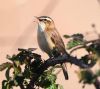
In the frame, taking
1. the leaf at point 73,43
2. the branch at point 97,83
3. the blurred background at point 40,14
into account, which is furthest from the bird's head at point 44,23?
the branch at point 97,83

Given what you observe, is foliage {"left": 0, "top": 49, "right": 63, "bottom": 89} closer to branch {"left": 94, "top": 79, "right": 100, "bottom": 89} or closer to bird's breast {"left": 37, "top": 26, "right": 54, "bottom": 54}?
branch {"left": 94, "top": 79, "right": 100, "bottom": 89}

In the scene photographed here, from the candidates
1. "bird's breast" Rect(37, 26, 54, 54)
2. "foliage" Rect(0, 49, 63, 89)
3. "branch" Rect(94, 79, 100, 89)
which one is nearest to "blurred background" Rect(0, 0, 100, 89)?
"bird's breast" Rect(37, 26, 54, 54)

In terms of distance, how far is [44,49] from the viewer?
4133 millimetres

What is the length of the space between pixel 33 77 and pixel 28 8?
19.2 feet

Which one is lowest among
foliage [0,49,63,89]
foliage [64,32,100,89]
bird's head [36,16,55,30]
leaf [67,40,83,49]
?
foliage [64,32,100,89]

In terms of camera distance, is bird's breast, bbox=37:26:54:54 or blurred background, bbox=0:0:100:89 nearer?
bird's breast, bbox=37:26:54:54

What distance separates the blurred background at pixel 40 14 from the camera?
720 cm

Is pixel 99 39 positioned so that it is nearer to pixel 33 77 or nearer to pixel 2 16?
pixel 33 77

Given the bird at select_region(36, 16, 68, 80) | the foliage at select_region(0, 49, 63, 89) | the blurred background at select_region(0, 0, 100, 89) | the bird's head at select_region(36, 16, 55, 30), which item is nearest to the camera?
the foliage at select_region(0, 49, 63, 89)


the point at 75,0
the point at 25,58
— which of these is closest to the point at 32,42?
the point at 75,0

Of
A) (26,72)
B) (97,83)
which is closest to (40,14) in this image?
(26,72)

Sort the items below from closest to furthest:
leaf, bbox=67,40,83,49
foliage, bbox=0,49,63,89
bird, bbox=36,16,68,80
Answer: leaf, bbox=67,40,83,49 → foliage, bbox=0,49,63,89 → bird, bbox=36,16,68,80

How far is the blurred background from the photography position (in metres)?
7.20

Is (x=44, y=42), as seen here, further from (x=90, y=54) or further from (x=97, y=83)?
(x=97, y=83)
